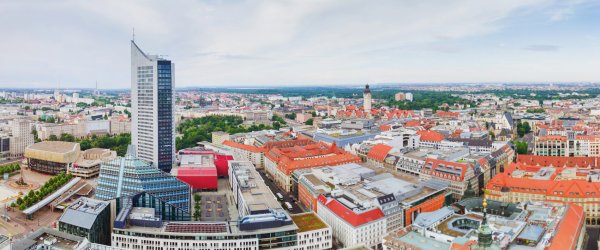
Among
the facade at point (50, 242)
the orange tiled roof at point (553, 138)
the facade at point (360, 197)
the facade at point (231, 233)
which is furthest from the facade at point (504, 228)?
the orange tiled roof at point (553, 138)

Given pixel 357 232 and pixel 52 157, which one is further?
pixel 52 157

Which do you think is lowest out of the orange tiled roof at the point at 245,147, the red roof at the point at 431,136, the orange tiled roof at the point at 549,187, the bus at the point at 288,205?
the bus at the point at 288,205

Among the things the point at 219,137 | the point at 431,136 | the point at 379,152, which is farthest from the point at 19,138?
the point at 431,136

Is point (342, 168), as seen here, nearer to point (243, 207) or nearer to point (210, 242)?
point (243, 207)

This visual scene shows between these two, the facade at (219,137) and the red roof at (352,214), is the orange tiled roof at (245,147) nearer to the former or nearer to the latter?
the facade at (219,137)

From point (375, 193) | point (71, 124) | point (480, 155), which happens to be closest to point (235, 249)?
point (375, 193)

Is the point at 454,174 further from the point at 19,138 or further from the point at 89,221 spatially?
the point at 19,138

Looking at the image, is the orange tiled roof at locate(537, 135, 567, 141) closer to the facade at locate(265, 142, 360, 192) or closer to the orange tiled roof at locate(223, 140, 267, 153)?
the facade at locate(265, 142, 360, 192)
